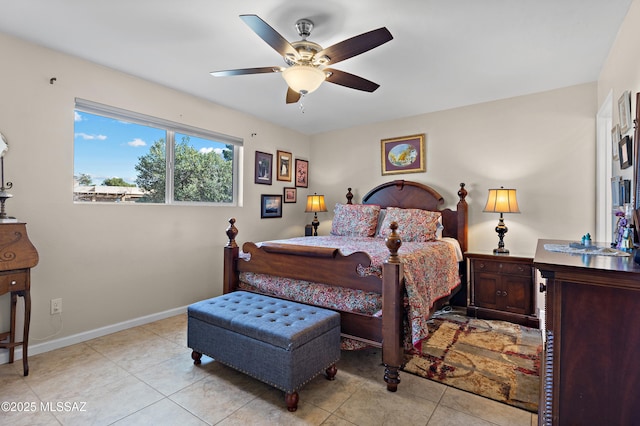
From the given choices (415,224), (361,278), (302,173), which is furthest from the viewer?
(302,173)

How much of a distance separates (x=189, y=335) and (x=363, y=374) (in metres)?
1.28

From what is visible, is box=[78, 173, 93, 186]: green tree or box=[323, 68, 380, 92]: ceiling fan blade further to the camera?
box=[78, 173, 93, 186]: green tree

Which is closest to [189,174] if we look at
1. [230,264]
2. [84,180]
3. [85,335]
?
[84,180]

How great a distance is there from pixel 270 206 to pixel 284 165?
69 centimetres

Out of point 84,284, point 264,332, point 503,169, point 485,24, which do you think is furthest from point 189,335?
point 503,169

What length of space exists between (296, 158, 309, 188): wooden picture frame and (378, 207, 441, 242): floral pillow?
69.5 inches

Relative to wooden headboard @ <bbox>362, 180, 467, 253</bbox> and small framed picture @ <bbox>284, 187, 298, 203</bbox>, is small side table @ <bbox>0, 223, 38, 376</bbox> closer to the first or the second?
small framed picture @ <bbox>284, 187, 298, 203</bbox>

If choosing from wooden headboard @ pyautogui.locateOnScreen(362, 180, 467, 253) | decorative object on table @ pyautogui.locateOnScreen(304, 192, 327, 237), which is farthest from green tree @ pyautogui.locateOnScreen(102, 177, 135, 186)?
wooden headboard @ pyautogui.locateOnScreen(362, 180, 467, 253)

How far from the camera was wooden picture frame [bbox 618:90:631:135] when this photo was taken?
193 cm

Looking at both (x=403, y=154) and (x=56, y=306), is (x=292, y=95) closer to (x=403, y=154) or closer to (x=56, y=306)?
(x=403, y=154)

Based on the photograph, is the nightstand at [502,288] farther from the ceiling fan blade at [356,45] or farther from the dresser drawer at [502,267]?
the ceiling fan blade at [356,45]

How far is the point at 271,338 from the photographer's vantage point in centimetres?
179

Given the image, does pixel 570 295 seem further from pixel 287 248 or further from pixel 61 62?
pixel 61 62

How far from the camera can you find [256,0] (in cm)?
188
